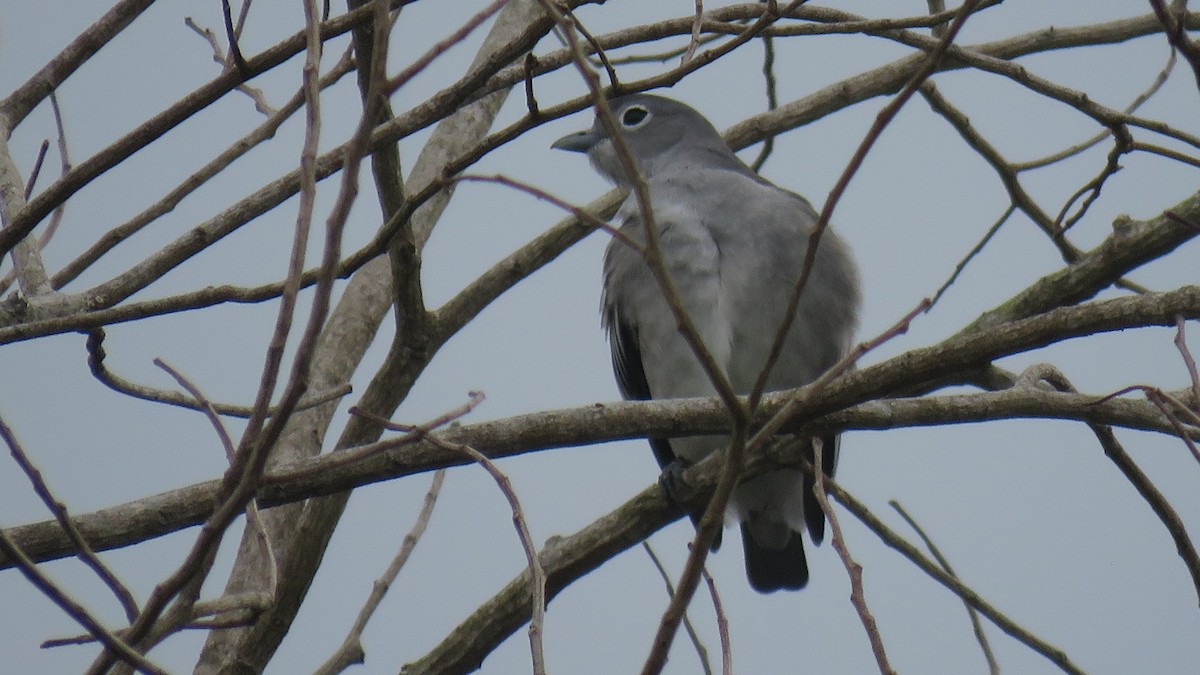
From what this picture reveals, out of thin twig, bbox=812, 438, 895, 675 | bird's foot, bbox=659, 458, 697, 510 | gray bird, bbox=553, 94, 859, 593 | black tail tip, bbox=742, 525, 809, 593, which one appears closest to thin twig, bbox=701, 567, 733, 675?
thin twig, bbox=812, 438, 895, 675

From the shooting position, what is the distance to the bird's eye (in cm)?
718

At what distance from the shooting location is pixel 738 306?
571 centimetres

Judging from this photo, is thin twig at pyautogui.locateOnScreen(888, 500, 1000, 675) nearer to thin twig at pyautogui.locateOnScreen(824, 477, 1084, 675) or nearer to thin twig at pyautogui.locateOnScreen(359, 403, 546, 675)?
thin twig at pyautogui.locateOnScreen(824, 477, 1084, 675)

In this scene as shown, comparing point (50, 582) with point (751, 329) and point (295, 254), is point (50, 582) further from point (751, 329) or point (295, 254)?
point (751, 329)

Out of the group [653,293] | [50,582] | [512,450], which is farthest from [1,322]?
[653,293]

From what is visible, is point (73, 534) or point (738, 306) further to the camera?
point (738, 306)

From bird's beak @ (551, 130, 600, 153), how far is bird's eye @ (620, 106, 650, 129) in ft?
0.67

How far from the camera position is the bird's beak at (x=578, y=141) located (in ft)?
23.2

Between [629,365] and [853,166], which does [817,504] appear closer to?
[629,365]

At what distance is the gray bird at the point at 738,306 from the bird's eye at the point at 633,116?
2.02 feet

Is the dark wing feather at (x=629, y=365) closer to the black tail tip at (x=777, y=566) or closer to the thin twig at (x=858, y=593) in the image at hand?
the black tail tip at (x=777, y=566)

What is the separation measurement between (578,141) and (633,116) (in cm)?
33

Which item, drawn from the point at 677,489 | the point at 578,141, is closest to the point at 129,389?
the point at 677,489

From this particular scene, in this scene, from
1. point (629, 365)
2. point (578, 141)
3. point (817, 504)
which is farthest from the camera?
point (578, 141)
